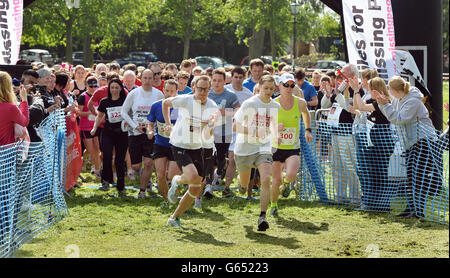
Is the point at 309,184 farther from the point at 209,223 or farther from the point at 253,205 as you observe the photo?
the point at 209,223

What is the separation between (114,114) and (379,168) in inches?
161

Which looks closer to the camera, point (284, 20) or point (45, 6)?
point (45, 6)

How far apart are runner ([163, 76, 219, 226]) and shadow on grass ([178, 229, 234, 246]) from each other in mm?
298

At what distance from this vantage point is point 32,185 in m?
8.15

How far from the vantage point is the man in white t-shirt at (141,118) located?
396 inches

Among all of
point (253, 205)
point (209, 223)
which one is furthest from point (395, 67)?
point (209, 223)

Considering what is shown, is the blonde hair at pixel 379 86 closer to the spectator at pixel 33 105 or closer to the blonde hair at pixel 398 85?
the blonde hair at pixel 398 85

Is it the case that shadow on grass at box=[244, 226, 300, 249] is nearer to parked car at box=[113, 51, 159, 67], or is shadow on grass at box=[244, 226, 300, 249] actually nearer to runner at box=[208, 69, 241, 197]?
runner at box=[208, 69, 241, 197]

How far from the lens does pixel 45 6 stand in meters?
38.2

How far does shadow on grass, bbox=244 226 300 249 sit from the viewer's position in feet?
24.8

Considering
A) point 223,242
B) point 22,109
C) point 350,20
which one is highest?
point 350,20

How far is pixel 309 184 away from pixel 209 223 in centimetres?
238

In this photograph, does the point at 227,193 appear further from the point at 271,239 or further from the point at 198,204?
the point at 271,239

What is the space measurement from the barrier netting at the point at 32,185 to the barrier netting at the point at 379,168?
374 cm
